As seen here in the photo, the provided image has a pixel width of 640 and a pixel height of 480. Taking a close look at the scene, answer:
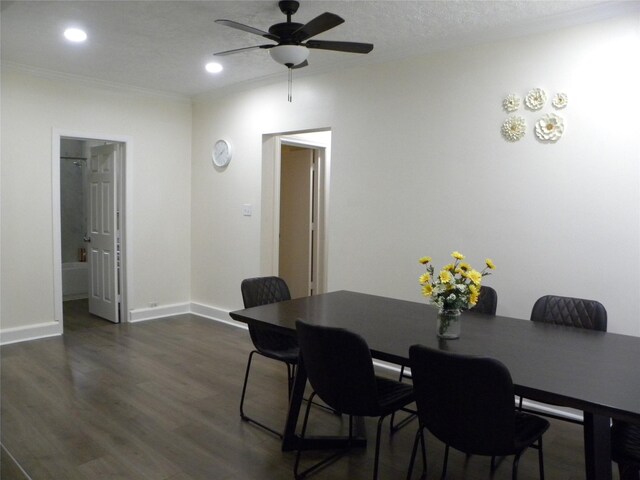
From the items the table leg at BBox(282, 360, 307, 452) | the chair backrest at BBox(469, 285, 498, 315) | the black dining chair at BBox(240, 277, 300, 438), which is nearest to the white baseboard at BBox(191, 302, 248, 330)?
the black dining chair at BBox(240, 277, 300, 438)

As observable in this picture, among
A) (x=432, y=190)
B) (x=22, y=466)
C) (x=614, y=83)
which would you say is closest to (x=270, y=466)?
(x=22, y=466)

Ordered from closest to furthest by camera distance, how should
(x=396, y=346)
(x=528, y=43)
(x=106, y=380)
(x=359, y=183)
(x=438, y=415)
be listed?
1. (x=438, y=415)
2. (x=396, y=346)
3. (x=528, y=43)
4. (x=106, y=380)
5. (x=359, y=183)

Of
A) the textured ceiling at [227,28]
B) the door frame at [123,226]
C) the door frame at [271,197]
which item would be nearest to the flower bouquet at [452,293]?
the textured ceiling at [227,28]

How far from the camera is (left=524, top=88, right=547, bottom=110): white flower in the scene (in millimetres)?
3242

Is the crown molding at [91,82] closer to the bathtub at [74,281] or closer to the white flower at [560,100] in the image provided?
the bathtub at [74,281]

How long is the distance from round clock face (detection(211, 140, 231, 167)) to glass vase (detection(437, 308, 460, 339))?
12.2ft

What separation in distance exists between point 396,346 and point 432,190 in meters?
1.91

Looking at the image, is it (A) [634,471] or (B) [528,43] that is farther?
(B) [528,43]

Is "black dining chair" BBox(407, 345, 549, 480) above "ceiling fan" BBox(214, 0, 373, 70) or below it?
below

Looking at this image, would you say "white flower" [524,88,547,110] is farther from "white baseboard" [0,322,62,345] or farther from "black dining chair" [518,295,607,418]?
"white baseboard" [0,322,62,345]

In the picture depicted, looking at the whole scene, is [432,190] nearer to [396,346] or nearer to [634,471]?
[396,346]

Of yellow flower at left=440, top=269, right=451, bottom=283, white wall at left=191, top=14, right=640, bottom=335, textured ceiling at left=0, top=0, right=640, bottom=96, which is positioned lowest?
yellow flower at left=440, top=269, right=451, bottom=283

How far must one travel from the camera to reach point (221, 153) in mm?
5516

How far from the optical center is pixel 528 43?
3.29 meters
